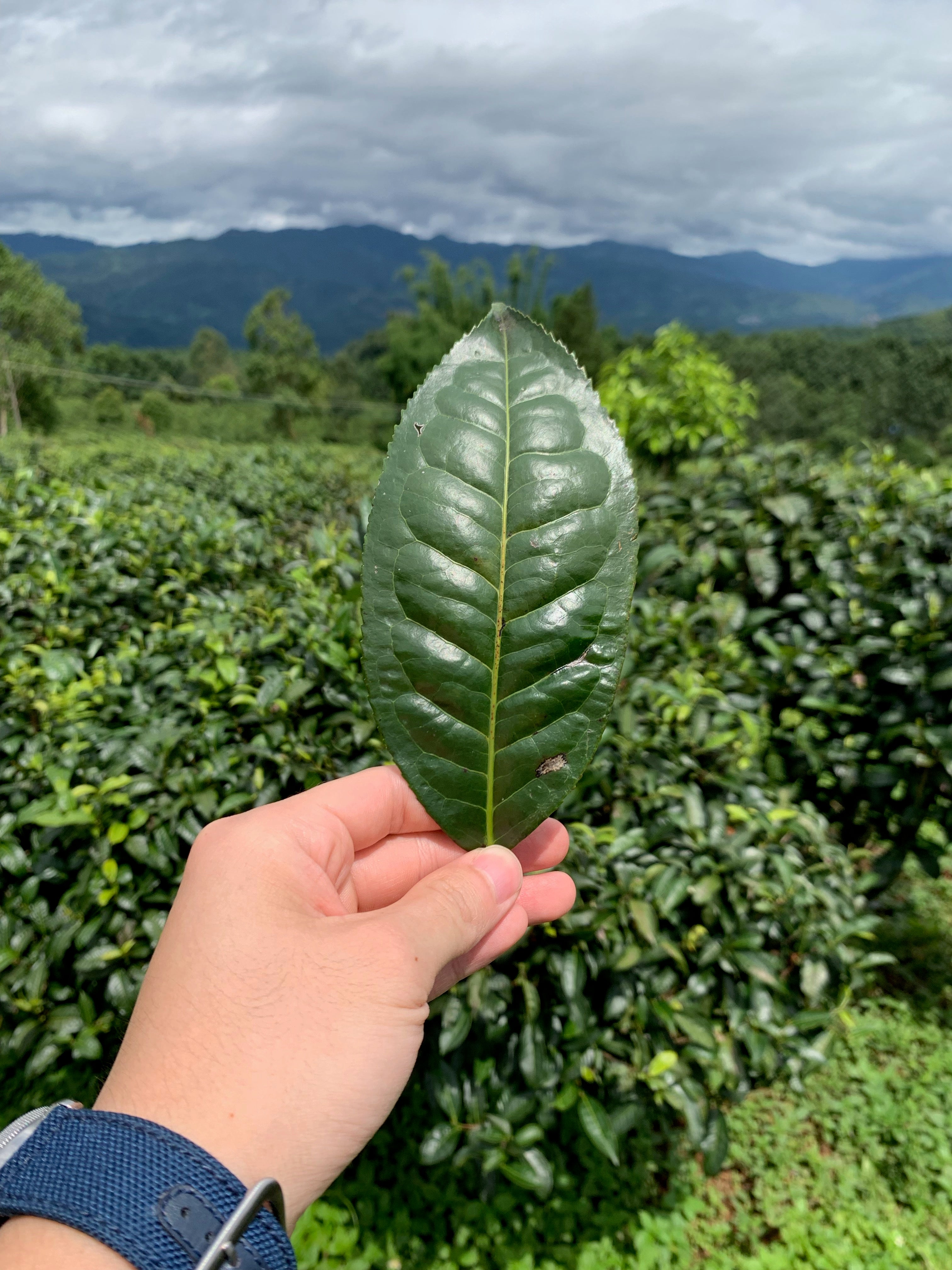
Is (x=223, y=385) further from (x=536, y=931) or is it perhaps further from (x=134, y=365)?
(x=536, y=931)

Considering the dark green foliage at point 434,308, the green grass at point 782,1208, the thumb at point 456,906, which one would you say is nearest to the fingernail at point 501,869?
the thumb at point 456,906

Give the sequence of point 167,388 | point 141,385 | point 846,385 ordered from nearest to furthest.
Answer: point 846,385 → point 167,388 → point 141,385

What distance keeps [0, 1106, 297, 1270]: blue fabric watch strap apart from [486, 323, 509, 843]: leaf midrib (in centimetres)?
56

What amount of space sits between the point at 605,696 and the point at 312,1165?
0.74 m

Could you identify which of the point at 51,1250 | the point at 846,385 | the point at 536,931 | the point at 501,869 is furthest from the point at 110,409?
the point at 846,385

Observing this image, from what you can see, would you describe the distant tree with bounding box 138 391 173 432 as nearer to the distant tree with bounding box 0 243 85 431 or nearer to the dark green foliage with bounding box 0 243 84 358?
the distant tree with bounding box 0 243 85 431

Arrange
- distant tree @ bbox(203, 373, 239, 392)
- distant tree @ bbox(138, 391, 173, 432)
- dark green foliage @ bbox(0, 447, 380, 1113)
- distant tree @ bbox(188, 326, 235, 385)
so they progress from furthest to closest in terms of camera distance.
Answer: distant tree @ bbox(188, 326, 235, 385) → distant tree @ bbox(203, 373, 239, 392) → distant tree @ bbox(138, 391, 173, 432) → dark green foliage @ bbox(0, 447, 380, 1113)

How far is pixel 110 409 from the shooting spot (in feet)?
157

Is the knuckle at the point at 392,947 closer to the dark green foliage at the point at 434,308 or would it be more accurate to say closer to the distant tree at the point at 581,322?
the dark green foliage at the point at 434,308

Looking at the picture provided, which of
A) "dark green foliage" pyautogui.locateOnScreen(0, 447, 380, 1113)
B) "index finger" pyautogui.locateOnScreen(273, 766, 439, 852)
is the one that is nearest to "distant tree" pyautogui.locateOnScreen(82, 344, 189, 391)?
"dark green foliage" pyautogui.locateOnScreen(0, 447, 380, 1113)

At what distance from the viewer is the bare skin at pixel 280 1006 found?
92cm

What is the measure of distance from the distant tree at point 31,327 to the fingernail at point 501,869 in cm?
5026

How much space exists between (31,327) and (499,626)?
5499 centimetres

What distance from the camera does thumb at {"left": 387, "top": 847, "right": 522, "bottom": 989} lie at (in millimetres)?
1084
